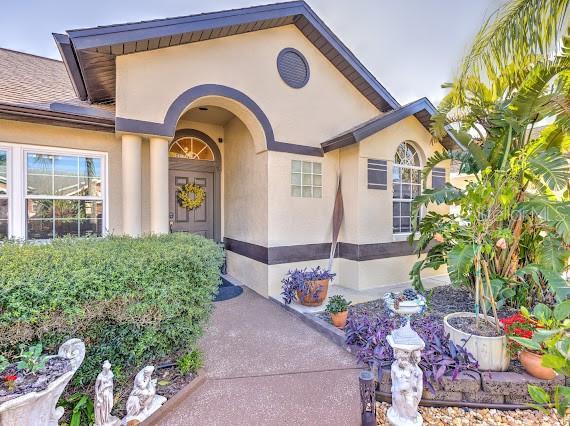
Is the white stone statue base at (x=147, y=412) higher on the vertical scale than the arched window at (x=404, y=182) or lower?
lower

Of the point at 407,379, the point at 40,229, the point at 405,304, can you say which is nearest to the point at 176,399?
the point at 407,379

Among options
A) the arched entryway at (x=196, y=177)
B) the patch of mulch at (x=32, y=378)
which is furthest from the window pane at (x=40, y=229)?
the patch of mulch at (x=32, y=378)

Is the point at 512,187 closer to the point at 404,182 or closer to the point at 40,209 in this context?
the point at 404,182

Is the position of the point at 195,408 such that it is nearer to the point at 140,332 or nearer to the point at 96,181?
the point at 140,332

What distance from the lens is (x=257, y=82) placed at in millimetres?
6812

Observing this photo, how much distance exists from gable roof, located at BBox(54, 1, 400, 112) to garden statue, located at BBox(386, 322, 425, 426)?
6.19 meters

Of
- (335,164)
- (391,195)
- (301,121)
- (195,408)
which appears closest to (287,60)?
(301,121)

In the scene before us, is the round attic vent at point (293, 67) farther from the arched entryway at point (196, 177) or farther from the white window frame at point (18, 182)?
the white window frame at point (18, 182)

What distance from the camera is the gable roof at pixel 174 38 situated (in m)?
5.09

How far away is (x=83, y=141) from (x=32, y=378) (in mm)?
4919

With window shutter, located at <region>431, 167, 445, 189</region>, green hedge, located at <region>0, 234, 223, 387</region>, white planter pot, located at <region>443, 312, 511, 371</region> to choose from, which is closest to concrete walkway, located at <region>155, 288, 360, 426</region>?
green hedge, located at <region>0, 234, 223, 387</region>

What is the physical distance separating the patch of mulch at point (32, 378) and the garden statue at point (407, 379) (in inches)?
113

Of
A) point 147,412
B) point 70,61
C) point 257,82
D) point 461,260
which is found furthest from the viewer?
point 257,82

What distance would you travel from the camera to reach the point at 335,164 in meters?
7.85
